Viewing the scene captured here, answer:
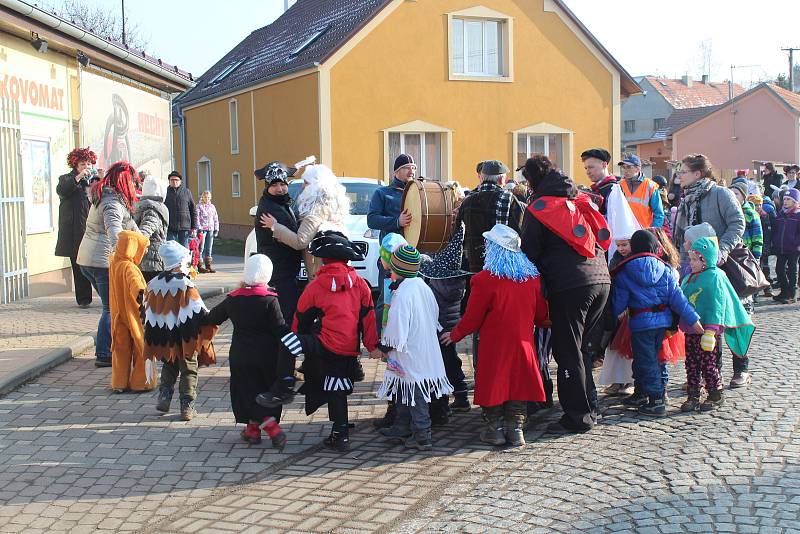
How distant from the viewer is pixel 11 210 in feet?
43.3

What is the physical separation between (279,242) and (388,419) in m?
1.85

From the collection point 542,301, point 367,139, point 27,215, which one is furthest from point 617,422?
point 367,139

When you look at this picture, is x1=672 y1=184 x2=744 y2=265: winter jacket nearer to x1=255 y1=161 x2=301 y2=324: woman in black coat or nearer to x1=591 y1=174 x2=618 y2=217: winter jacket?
x1=591 y1=174 x2=618 y2=217: winter jacket

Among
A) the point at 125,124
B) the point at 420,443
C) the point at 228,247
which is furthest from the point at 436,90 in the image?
the point at 420,443

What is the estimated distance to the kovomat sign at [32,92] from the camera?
13.1 m

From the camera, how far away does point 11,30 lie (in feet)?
43.2

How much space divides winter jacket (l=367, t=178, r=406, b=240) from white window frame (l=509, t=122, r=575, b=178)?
19128 millimetres

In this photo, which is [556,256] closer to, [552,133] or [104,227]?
[104,227]

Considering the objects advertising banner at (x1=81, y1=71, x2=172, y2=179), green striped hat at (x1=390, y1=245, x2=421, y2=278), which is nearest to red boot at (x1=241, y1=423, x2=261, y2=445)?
green striped hat at (x1=390, y1=245, x2=421, y2=278)

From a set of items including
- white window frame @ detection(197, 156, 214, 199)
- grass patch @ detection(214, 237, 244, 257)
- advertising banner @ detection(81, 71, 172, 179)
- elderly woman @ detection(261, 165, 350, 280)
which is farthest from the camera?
white window frame @ detection(197, 156, 214, 199)

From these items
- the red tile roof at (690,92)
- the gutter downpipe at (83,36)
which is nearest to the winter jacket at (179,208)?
the gutter downpipe at (83,36)

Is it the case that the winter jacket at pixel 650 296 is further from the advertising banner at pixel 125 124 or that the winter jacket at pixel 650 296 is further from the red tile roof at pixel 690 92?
the red tile roof at pixel 690 92

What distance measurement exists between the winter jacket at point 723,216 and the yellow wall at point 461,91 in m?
16.8

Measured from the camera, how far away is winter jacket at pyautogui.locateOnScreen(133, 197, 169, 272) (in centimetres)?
850
